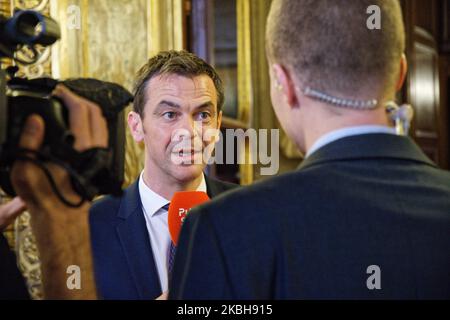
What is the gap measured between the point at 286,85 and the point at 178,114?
0.82 m

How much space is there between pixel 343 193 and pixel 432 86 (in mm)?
4093

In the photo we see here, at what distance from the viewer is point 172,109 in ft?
6.07

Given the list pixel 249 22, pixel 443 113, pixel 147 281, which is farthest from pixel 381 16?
pixel 443 113

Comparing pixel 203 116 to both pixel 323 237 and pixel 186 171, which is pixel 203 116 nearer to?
pixel 186 171

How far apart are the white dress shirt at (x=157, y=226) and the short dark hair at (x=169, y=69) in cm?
23

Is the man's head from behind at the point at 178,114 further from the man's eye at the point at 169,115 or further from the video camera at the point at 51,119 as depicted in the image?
the video camera at the point at 51,119

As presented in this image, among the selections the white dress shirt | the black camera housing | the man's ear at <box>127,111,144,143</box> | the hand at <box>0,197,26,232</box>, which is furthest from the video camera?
the man's ear at <box>127,111,144,143</box>

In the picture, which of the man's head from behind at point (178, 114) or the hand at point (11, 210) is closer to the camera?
the hand at point (11, 210)

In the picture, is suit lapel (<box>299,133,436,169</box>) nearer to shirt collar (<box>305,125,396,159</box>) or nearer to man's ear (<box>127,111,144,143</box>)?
shirt collar (<box>305,125,396,159</box>)

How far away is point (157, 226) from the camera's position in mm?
1760

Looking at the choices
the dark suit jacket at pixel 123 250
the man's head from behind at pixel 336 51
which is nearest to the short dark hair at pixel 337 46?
the man's head from behind at pixel 336 51

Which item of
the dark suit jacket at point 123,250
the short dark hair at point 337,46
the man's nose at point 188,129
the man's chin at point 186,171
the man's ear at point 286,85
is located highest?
the short dark hair at point 337,46

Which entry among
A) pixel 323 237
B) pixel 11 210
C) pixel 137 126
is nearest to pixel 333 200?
pixel 323 237

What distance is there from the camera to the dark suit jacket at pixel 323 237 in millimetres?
971
